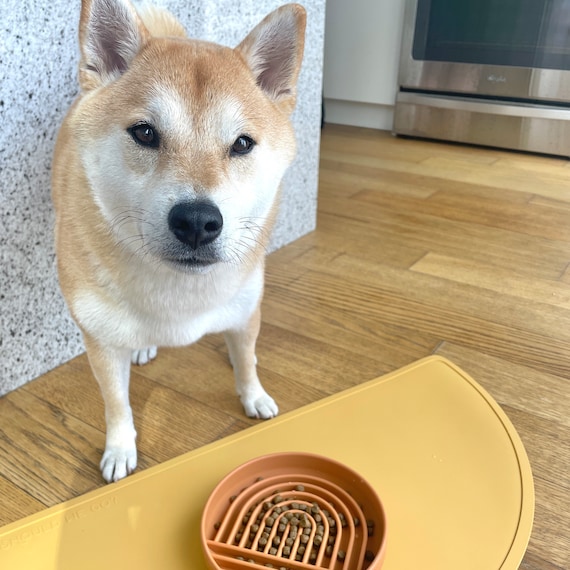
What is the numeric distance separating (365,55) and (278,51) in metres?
2.33

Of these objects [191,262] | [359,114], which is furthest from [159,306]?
[359,114]

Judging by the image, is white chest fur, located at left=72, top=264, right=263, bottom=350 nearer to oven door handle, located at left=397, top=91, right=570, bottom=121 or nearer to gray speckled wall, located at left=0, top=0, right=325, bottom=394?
gray speckled wall, located at left=0, top=0, right=325, bottom=394

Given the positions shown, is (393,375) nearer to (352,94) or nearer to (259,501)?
(259,501)

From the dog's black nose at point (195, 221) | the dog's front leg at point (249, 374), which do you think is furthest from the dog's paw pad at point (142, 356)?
the dog's black nose at point (195, 221)

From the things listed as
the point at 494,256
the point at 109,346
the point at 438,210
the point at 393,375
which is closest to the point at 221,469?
the point at 109,346

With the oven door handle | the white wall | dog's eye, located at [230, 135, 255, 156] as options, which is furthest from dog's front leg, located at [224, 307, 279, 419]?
the white wall

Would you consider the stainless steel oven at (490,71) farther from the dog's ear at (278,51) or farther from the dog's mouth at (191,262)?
the dog's mouth at (191,262)

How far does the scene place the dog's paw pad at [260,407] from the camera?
3.48ft

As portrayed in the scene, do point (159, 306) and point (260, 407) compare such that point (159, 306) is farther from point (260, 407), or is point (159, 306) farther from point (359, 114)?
point (359, 114)

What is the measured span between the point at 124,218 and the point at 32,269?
1.40 feet

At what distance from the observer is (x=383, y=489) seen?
34.5 inches

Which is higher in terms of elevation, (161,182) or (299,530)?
(161,182)

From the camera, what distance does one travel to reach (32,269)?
110cm

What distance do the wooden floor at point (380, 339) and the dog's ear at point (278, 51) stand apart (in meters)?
0.58
